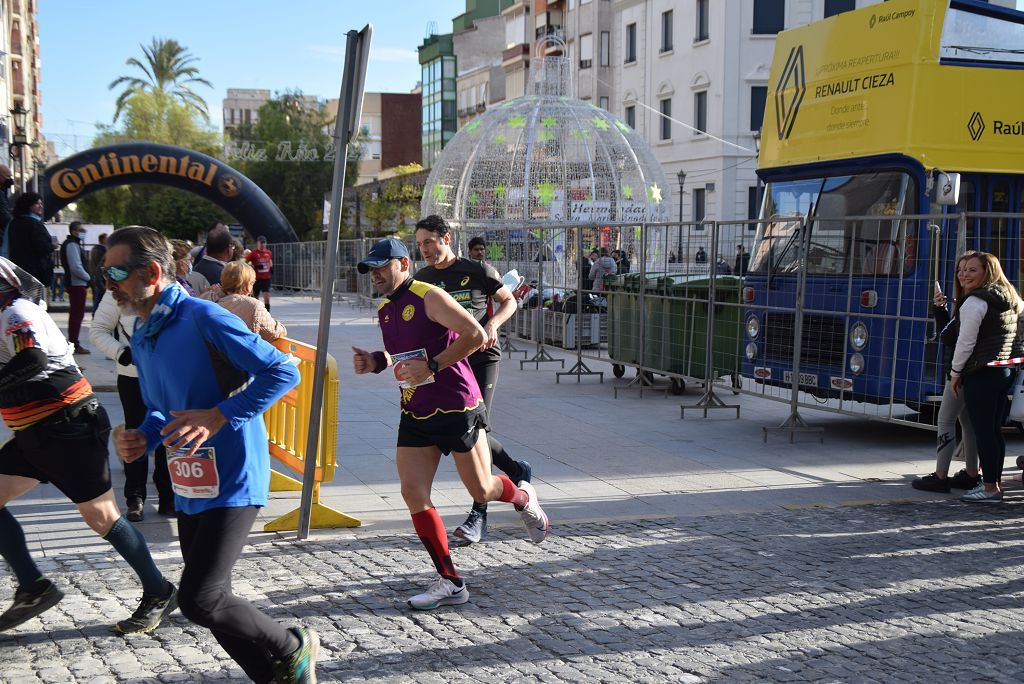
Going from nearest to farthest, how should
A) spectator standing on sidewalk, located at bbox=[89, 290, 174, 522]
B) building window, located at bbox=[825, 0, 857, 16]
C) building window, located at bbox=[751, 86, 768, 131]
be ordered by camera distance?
spectator standing on sidewalk, located at bbox=[89, 290, 174, 522]
building window, located at bbox=[825, 0, 857, 16]
building window, located at bbox=[751, 86, 768, 131]

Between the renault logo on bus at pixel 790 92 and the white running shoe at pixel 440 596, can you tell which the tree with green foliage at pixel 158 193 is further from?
the white running shoe at pixel 440 596

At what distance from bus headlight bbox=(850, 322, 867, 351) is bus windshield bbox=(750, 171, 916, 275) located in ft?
1.73

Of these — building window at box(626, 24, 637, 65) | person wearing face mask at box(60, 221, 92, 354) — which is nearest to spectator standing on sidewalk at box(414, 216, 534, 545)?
person wearing face mask at box(60, 221, 92, 354)

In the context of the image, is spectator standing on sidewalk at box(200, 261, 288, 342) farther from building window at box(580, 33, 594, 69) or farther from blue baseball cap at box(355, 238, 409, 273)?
building window at box(580, 33, 594, 69)

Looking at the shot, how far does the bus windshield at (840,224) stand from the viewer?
33.0ft

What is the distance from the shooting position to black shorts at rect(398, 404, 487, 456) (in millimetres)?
5344

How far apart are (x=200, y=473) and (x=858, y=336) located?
7.58 meters

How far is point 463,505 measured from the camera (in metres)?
7.50

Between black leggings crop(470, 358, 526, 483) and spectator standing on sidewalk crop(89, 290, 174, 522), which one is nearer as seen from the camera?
black leggings crop(470, 358, 526, 483)

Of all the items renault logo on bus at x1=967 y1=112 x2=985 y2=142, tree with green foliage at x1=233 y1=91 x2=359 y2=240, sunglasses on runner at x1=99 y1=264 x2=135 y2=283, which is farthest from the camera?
tree with green foliage at x1=233 y1=91 x2=359 y2=240

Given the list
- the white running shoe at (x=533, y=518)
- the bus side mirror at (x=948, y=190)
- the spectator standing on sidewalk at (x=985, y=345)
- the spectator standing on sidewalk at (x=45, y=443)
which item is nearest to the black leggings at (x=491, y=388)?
the white running shoe at (x=533, y=518)

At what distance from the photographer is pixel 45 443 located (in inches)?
184

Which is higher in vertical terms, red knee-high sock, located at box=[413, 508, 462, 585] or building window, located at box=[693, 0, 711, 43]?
building window, located at box=[693, 0, 711, 43]

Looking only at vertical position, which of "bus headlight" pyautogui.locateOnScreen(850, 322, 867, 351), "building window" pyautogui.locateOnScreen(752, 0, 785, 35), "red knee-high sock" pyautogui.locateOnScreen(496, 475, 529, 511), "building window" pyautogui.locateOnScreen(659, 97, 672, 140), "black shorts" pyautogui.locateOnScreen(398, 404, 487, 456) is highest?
"building window" pyautogui.locateOnScreen(752, 0, 785, 35)
